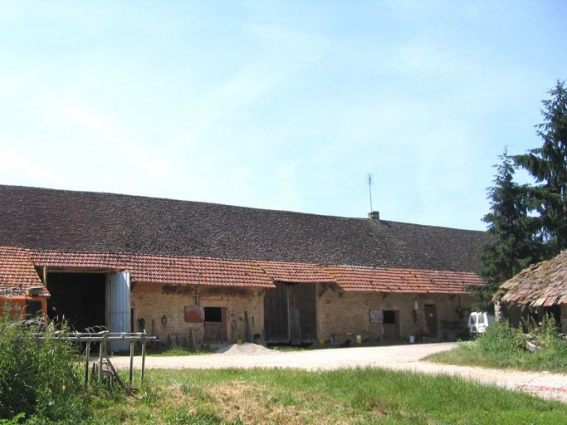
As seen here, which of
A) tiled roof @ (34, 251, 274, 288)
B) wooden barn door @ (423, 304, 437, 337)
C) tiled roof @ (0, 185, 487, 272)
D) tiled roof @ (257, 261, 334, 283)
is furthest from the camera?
wooden barn door @ (423, 304, 437, 337)

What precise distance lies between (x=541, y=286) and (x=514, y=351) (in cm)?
257

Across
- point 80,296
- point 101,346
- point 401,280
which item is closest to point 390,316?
point 401,280

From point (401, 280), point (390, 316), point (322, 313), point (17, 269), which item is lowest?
point (390, 316)

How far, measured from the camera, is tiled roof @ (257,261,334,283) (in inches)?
1142

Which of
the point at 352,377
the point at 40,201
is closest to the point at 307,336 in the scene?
the point at 40,201

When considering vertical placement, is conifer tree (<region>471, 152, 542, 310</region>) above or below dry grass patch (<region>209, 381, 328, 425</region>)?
above

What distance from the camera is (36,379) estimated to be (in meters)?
10.1

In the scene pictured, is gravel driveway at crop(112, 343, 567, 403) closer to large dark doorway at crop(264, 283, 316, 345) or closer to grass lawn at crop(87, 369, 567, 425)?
grass lawn at crop(87, 369, 567, 425)

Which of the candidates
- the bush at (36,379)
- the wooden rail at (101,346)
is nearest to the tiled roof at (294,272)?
the wooden rail at (101,346)

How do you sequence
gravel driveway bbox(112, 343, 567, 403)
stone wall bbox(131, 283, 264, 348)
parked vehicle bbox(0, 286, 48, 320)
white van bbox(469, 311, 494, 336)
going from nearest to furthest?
1. gravel driveway bbox(112, 343, 567, 403)
2. parked vehicle bbox(0, 286, 48, 320)
3. stone wall bbox(131, 283, 264, 348)
4. white van bbox(469, 311, 494, 336)

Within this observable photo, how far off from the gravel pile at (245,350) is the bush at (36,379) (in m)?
14.1

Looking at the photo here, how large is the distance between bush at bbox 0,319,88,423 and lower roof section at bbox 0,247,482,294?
39.1ft

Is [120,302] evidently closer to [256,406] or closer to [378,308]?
[378,308]

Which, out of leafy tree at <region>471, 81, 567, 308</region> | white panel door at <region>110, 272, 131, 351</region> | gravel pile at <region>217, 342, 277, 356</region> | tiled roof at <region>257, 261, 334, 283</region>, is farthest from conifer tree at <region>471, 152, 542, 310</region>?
white panel door at <region>110, 272, 131, 351</region>
